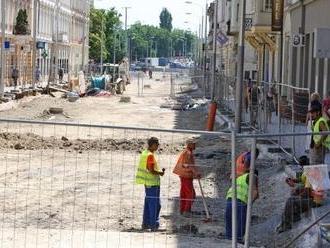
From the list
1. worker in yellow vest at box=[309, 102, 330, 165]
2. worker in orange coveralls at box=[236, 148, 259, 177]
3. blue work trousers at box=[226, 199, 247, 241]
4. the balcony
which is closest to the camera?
blue work trousers at box=[226, 199, 247, 241]

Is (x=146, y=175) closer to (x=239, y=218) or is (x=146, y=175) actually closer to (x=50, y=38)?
(x=239, y=218)

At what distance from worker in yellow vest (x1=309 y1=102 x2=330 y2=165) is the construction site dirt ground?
3.70 feet

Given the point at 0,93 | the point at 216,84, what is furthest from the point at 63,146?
the point at 0,93

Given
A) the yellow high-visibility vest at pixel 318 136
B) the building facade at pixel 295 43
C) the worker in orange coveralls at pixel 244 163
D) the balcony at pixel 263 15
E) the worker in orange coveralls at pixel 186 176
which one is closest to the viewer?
the worker in orange coveralls at pixel 244 163

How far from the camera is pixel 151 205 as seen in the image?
1346 centimetres

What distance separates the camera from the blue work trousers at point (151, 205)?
1322 centimetres

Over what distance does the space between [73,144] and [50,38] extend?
6611 cm

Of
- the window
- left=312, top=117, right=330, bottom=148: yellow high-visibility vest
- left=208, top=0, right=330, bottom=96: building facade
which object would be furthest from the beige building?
left=312, top=117, right=330, bottom=148: yellow high-visibility vest

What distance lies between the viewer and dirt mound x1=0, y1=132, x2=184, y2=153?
964 inches

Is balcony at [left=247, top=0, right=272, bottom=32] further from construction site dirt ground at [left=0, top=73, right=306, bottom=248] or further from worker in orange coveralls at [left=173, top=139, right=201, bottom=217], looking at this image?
worker in orange coveralls at [left=173, top=139, right=201, bottom=217]

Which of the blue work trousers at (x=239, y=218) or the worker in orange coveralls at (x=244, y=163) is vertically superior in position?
the worker in orange coveralls at (x=244, y=163)

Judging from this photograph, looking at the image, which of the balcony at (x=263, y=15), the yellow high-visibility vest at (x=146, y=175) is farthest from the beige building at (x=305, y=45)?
the yellow high-visibility vest at (x=146, y=175)

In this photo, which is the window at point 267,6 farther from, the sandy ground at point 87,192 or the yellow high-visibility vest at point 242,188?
the yellow high-visibility vest at point 242,188

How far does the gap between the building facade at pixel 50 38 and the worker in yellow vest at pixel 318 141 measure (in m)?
45.1
